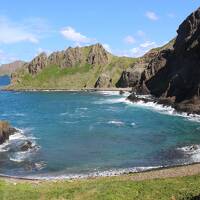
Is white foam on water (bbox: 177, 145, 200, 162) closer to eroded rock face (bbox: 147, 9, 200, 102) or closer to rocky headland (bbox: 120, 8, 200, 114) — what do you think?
rocky headland (bbox: 120, 8, 200, 114)

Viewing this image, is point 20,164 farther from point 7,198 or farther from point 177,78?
point 177,78

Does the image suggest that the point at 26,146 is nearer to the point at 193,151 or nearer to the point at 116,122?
the point at 193,151

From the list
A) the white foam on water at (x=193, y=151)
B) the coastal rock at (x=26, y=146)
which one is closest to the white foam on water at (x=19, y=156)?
the coastal rock at (x=26, y=146)

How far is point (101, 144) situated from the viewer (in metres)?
76.7

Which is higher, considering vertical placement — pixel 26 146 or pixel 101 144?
pixel 101 144

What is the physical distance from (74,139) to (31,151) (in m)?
11.8

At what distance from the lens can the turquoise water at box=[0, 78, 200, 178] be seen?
202 ft

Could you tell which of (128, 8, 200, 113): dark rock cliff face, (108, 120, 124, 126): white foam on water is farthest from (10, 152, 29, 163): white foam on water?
(128, 8, 200, 113): dark rock cliff face

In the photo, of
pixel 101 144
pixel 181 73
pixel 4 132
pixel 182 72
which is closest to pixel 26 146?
pixel 4 132

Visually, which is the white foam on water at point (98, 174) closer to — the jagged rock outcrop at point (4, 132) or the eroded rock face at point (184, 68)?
the jagged rock outcrop at point (4, 132)

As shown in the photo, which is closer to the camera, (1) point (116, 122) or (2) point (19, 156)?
(2) point (19, 156)

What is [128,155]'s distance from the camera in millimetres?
67375

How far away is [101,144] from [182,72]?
69240 millimetres

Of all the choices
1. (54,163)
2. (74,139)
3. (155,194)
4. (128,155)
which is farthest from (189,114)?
(155,194)
